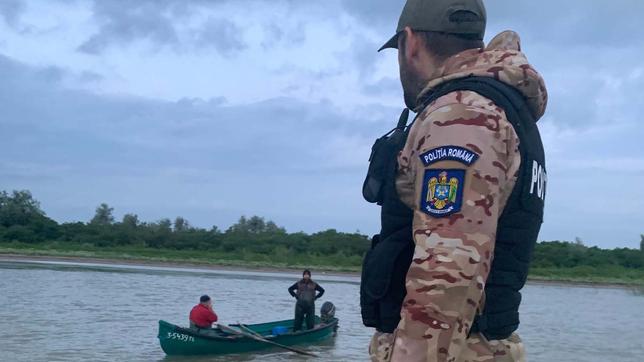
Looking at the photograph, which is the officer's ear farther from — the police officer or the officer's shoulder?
the officer's shoulder

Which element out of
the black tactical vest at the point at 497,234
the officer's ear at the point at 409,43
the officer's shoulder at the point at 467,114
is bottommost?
the black tactical vest at the point at 497,234

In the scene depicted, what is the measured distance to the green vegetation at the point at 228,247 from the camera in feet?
230

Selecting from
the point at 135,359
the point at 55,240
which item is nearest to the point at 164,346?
the point at 135,359

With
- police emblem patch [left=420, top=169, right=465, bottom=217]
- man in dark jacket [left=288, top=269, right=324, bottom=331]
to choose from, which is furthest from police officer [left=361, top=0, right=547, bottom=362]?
man in dark jacket [left=288, top=269, right=324, bottom=331]

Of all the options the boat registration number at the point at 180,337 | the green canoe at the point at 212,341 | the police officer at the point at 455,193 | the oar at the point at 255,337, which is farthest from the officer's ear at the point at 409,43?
the oar at the point at 255,337

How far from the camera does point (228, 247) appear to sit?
77500mm

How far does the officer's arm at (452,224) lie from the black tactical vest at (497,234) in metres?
0.14

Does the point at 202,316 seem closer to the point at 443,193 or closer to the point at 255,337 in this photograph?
the point at 255,337

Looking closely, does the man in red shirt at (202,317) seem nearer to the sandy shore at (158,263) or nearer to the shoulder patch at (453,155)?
the shoulder patch at (453,155)

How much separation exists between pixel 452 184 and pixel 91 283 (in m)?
40.1

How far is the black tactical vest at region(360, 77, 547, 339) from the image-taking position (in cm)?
248

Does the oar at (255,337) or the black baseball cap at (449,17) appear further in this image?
the oar at (255,337)

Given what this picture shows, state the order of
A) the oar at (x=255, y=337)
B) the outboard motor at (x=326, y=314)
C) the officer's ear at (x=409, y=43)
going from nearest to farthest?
the officer's ear at (x=409, y=43) < the oar at (x=255, y=337) < the outboard motor at (x=326, y=314)

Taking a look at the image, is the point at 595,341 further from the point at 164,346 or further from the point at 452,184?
the point at 452,184
